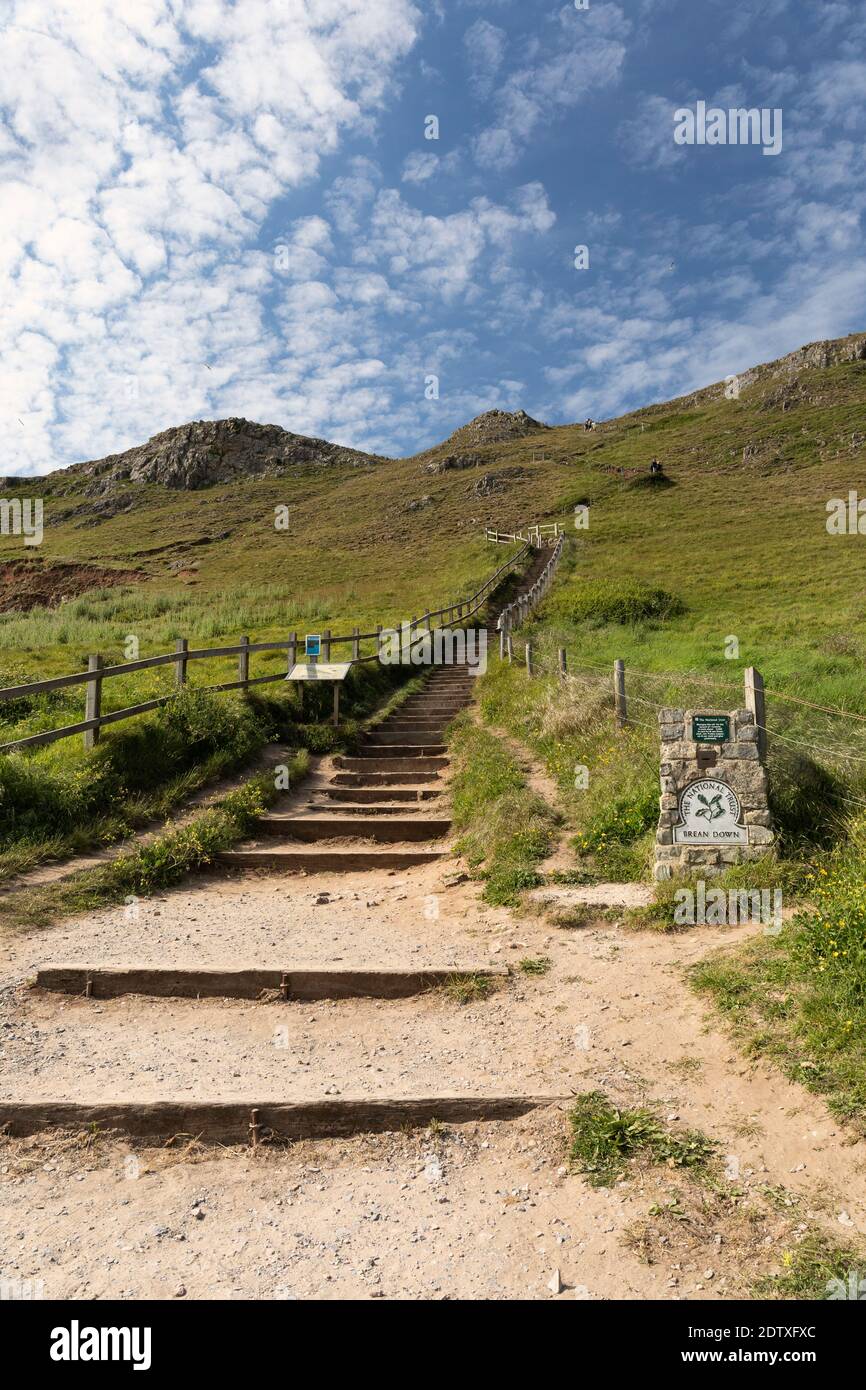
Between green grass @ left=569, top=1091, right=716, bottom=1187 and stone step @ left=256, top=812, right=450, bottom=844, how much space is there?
6.01 metres

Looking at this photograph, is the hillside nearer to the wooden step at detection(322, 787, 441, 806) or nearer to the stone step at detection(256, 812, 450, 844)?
the wooden step at detection(322, 787, 441, 806)

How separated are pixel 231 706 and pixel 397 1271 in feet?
32.4

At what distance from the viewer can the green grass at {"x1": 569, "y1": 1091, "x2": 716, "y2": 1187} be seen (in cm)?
370

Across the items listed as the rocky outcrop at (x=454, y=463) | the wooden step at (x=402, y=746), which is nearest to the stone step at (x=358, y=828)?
the wooden step at (x=402, y=746)

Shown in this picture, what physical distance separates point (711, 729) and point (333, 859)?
486 centimetres

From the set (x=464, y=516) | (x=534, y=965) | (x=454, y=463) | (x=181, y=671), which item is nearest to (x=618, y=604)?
(x=181, y=671)

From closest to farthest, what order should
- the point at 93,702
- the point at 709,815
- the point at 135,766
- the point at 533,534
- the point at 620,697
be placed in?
the point at 709,815 → the point at 93,702 → the point at 135,766 → the point at 620,697 → the point at 533,534

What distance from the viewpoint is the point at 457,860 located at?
894 cm

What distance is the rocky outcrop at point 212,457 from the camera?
341 feet

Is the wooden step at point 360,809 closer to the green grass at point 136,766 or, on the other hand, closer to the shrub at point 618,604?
the green grass at point 136,766

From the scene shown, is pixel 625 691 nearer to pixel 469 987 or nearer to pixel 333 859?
pixel 333 859

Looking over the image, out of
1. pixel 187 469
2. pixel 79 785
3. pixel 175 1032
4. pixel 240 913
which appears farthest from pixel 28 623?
pixel 187 469

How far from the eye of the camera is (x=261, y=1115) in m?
4.23
